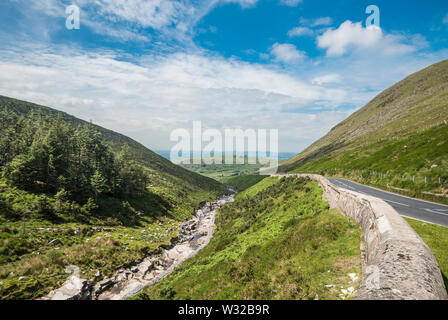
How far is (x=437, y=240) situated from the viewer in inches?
471

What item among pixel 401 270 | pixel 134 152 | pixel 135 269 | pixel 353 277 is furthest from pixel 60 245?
pixel 134 152

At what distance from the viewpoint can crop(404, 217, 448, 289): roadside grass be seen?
9.26 m

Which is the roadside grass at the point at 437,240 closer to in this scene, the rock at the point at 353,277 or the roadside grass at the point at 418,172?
the rock at the point at 353,277

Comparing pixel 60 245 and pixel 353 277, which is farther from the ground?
pixel 353 277

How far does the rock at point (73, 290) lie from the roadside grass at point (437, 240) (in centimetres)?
3254

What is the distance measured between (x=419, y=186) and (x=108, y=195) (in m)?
74.4

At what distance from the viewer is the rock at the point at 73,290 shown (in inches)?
844

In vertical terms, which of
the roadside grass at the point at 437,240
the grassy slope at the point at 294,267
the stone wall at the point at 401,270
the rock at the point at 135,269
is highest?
the stone wall at the point at 401,270

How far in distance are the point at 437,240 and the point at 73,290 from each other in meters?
35.4

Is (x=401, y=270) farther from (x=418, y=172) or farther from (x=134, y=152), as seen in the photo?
(x=134, y=152)

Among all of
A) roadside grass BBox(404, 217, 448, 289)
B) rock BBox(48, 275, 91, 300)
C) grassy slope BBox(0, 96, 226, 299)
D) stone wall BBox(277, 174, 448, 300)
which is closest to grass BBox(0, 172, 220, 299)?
grassy slope BBox(0, 96, 226, 299)

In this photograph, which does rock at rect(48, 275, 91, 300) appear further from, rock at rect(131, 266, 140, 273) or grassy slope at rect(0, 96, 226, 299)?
rock at rect(131, 266, 140, 273)
